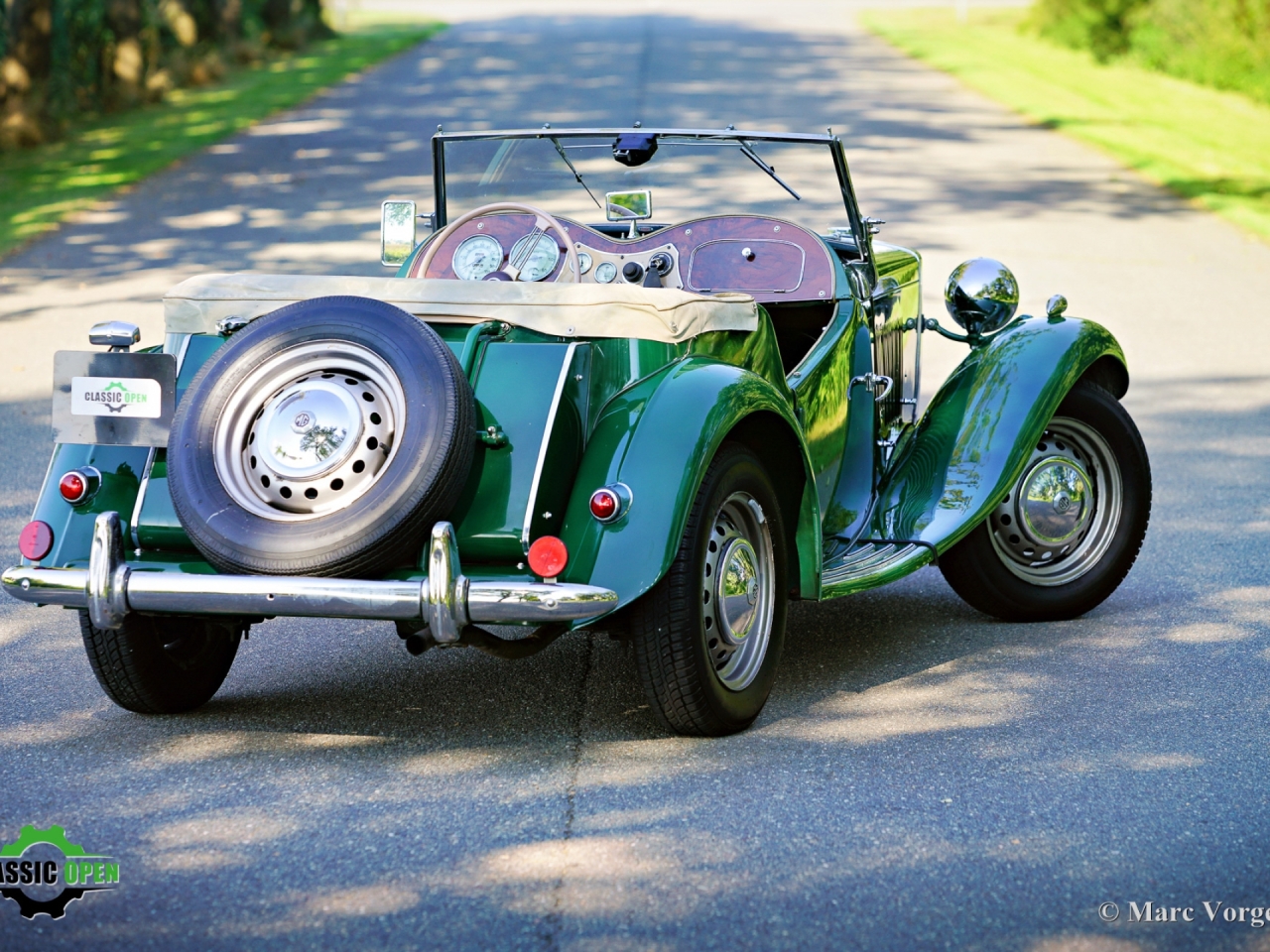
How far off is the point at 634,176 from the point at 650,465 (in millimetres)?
2335

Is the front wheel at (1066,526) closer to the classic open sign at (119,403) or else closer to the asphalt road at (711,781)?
the asphalt road at (711,781)

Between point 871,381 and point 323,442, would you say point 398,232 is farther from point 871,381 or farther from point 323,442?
point 323,442

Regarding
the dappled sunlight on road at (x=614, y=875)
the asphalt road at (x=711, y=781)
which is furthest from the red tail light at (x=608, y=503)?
the dappled sunlight on road at (x=614, y=875)

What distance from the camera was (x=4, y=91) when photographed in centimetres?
1942

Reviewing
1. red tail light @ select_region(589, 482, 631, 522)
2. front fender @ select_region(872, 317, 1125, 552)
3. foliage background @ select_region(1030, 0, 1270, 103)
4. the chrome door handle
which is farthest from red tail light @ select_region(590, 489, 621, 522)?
foliage background @ select_region(1030, 0, 1270, 103)

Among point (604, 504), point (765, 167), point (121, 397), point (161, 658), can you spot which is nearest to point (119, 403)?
point (121, 397)

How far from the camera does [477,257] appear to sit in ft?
18.9

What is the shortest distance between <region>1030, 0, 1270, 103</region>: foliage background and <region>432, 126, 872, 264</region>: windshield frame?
2094 cm

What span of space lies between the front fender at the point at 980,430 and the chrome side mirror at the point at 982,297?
292 mm

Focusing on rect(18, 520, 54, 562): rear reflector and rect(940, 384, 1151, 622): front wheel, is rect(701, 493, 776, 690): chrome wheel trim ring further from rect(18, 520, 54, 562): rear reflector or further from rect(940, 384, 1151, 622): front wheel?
rect(18, 520, 54, 562): rear reflector

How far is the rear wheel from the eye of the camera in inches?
185

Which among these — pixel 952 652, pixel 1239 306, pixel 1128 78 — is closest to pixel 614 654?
pixel 952 652

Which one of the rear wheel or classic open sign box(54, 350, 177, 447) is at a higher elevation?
classic open sign box(54, 350, 177, 447)

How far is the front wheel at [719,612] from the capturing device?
4.36 metres
